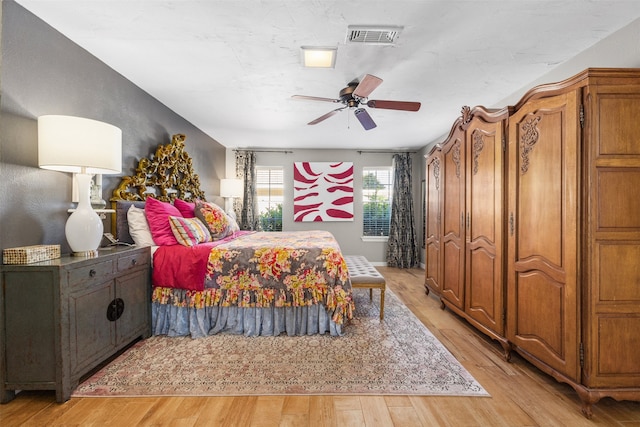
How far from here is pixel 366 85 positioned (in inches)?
92.3

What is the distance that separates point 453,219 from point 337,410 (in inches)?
88.9

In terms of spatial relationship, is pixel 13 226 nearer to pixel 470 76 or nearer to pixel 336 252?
pixel 336 252

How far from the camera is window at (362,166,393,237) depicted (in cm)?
597

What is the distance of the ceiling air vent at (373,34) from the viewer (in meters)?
1.97

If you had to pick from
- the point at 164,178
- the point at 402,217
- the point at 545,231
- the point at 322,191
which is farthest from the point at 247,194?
the point at 545,231

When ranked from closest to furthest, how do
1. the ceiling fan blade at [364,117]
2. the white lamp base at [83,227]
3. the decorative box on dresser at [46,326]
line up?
1. the decorative box on dresser at [46,326]
2. the white lamp base at [83,227]
3. the ceiling fan blade at [364,117]

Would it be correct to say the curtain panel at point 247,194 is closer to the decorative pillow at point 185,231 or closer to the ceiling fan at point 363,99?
the decorative pillow at point 185,231

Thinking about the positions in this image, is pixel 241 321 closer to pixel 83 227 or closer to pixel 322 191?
pixel 83 227

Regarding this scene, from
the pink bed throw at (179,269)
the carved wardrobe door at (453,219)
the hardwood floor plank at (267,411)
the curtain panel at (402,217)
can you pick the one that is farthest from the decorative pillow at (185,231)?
the curtain panel at (402,217)

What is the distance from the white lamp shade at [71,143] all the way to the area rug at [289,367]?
1467 mm

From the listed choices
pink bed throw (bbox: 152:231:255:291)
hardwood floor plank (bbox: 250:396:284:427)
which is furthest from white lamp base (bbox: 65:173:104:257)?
hardwood floor plank (bbox: 250:396:284:427)

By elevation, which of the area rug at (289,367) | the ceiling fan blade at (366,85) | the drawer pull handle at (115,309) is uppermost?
the ceiling fan blade at (366,85)

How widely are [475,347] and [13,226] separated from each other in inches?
138

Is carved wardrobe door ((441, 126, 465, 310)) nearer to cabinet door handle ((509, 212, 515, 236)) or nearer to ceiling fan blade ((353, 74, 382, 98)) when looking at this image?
cabinet door handle ((509, 212, 515, 236))
